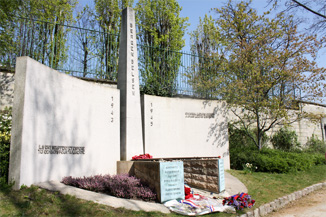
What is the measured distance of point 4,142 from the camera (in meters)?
7.29

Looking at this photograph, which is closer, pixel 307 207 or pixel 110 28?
pixel 307 207

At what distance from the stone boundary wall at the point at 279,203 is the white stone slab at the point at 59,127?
447 cm

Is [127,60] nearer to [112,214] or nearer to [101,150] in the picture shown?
[101,150]

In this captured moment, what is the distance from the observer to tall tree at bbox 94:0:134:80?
1192cm

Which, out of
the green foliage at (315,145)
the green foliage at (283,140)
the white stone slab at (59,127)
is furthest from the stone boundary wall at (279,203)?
the green foliage at (315,145)

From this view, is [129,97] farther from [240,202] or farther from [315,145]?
[315,145]

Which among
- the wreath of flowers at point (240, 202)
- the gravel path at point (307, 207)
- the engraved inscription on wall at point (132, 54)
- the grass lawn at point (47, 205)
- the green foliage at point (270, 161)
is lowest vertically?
the gravel path at point (307, 207)

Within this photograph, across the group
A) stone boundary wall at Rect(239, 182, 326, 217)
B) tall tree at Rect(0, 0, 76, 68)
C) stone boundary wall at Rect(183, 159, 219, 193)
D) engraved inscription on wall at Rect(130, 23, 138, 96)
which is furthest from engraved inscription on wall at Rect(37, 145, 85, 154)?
stone boundary wall at Rect(239, 182, 326, 217)

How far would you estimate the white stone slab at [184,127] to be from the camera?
34.3 feet

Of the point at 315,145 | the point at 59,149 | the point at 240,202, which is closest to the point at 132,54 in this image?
the point at 59,149

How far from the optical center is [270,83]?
→ 41.5ft

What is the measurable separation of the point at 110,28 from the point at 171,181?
505 inches

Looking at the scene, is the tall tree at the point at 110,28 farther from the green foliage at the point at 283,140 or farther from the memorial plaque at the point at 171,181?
the green foliage at the point at 283,140

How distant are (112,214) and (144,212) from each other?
67cm
